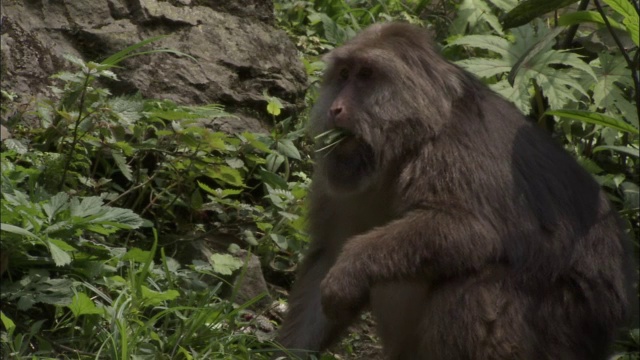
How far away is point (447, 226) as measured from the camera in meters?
5.25

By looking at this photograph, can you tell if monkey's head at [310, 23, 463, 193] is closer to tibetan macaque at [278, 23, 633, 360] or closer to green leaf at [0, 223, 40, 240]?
tibetan macaque at [278, 23, 633, 360]

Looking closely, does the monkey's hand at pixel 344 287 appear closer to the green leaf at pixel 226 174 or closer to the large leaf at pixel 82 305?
the large leaf at pixel 82 305

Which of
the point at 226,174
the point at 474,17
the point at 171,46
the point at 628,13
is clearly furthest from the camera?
the point at 474,17

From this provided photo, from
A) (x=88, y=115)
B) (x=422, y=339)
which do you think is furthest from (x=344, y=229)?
(x=88, y=115)

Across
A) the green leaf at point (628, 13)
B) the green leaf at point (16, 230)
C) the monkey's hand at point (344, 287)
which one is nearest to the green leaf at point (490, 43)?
the green leaf at point (628, 13)

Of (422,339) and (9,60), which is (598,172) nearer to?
(422,339)

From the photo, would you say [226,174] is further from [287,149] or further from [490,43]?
[490,43]

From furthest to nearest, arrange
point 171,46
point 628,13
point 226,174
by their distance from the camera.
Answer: point 171,46, point 226,174, point 628,13

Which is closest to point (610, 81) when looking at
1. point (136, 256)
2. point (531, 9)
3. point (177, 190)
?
point (531, 9)

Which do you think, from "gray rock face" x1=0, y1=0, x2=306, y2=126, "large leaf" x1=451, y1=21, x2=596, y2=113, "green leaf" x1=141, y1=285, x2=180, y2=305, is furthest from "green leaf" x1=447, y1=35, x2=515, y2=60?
"green leaf" x1=141, y1=285, x2=180, y2=305

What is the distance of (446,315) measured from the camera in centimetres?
526

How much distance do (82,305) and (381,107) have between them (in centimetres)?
172

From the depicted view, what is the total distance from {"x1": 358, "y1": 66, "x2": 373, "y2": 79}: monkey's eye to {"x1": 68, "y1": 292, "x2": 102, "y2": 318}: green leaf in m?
1.76

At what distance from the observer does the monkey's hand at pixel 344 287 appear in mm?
5211
